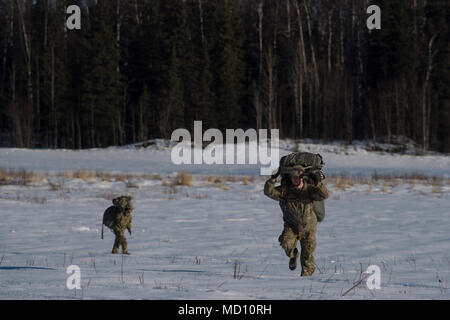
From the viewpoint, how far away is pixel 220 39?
141ft

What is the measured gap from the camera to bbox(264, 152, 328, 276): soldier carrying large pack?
16.4 ft

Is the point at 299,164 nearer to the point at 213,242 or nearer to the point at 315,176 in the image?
the point at 315,176

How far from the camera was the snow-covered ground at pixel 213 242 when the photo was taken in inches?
189

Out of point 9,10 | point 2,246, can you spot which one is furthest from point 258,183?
point 9,10

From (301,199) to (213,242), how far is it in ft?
14.2

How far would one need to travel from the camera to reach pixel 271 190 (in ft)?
16.6

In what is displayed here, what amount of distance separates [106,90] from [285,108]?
1349 cm

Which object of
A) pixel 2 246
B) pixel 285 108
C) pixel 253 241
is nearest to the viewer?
pixel 2 246

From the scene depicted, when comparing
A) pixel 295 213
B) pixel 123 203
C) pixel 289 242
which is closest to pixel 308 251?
pixel 289 242

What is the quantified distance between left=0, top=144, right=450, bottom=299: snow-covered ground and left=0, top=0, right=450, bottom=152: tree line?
18.5 meters

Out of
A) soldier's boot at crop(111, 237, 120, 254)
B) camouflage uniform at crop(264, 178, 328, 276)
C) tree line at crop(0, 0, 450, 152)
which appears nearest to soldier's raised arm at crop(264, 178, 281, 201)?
camouflage uniform at crop(264, 178, 328, 276)

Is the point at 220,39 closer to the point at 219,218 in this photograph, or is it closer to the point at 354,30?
the point at 354,30

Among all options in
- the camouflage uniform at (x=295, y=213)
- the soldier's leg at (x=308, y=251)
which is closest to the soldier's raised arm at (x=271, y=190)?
the camouflage uniform at (x=295, y=213)

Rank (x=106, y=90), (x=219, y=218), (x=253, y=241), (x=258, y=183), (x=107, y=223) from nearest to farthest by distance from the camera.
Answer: (x=107, y=223), (x=253, y=241), (x=219, y=218), (x=258, y=183), (x=106, y=90)
